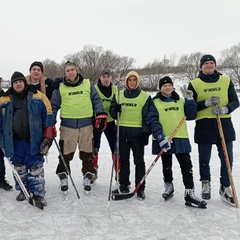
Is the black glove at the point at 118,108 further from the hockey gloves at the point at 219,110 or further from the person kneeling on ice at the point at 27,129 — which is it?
the hockey gloves at the point at 219,110

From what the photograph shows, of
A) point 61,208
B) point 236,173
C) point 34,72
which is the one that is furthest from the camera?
point 236,173

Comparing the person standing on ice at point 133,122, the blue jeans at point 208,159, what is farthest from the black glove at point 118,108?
the blue jeans at point 208,159

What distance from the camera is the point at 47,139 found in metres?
3.96

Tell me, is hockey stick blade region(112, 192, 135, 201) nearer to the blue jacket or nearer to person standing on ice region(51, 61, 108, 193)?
person standing on ice region(51, 61, 108, 193)

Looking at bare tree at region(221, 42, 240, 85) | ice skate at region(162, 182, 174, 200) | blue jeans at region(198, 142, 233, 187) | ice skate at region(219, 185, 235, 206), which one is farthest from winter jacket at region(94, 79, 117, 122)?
bare tree at region(221, 42, 240, 85)

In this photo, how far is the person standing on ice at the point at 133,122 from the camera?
4.20 meters

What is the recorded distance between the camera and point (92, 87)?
438cm

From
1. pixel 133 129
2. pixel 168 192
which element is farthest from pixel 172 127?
pixel 168 192

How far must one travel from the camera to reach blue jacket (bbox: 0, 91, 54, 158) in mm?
3904

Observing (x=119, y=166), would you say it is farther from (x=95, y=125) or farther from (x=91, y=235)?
(x=91, y=235)

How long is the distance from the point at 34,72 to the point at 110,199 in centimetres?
225

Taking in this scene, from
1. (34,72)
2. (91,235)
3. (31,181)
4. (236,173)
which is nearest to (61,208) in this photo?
(31,181)

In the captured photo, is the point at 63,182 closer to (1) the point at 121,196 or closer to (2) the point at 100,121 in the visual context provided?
(1) the point at 121,196

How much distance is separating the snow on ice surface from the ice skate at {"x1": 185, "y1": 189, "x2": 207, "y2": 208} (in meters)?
0.07
